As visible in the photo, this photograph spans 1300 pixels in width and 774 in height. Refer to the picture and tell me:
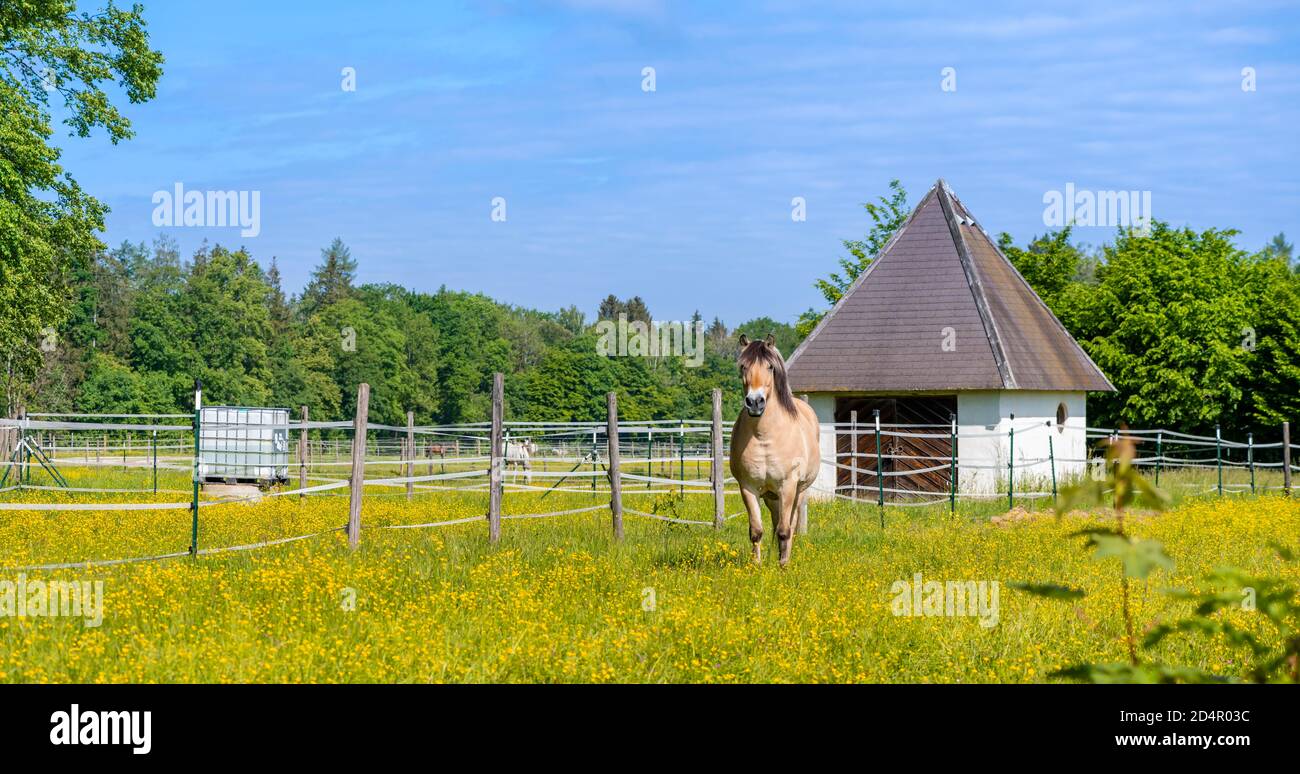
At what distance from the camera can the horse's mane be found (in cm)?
1094

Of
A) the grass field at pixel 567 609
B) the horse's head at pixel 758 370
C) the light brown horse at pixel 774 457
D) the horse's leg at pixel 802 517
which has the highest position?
the horse's head at pixel 758 370

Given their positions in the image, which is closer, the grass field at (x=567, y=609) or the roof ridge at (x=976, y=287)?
the grass field at (x=567, y=609)

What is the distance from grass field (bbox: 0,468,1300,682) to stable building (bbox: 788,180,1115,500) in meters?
8.81

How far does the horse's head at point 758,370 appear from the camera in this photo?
10.7 meters

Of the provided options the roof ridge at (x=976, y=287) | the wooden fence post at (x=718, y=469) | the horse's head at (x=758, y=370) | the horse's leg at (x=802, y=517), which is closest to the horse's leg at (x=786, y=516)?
the horse's head at (x=758, y=370)

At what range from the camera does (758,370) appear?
1090cm

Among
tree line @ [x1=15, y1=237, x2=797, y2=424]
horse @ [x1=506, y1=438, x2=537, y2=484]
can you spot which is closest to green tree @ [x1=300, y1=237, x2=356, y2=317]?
tree line @ [x1=15, y1=237, x2=797, y2=424]

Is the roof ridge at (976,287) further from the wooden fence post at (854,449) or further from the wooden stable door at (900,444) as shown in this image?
the wooden fence post at (854,449)

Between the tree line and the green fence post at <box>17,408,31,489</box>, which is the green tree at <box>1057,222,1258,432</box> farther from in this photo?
the tree line

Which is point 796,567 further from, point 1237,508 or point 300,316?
point 300,316

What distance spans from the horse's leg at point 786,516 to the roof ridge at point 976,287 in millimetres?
12618

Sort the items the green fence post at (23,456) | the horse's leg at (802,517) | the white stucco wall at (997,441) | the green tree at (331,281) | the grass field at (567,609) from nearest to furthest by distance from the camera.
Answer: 1. the grass field at (567,609)
2. the horse's leg at (802,517)
3. the white stucco wall at (997,441)
4. the green fence post at (23,456)
5. the green tree at (331,281)

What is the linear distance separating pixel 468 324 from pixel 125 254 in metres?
29.5
